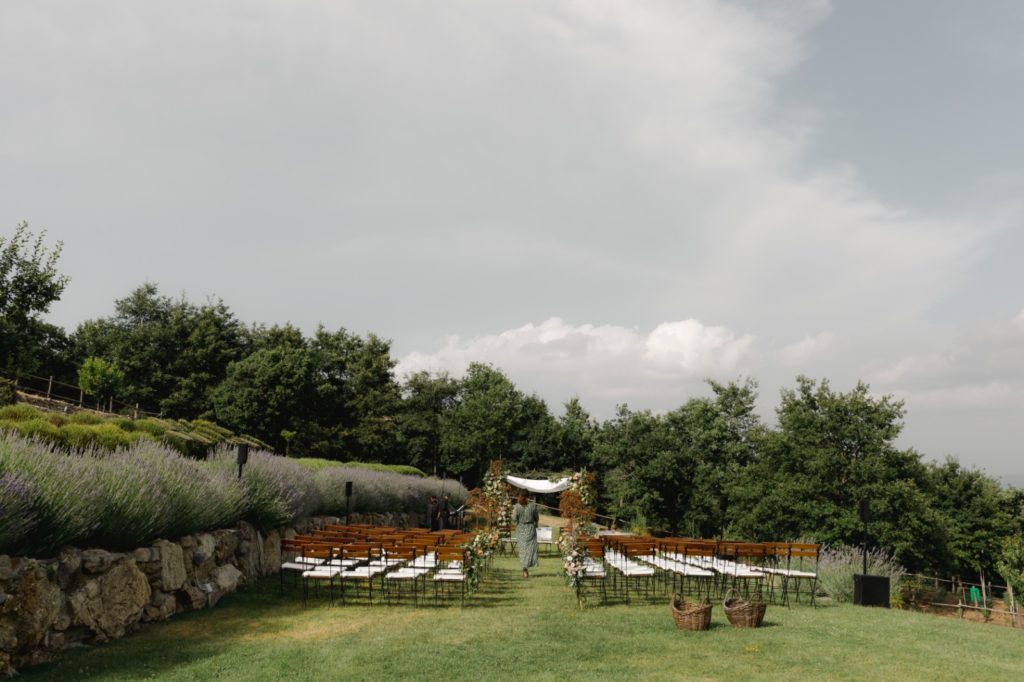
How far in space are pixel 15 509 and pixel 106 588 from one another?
178cm

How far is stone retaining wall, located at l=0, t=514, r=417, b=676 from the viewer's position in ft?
20.1

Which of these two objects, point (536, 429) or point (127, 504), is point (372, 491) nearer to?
point (127, 504)

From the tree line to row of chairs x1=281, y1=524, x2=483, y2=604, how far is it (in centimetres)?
1281

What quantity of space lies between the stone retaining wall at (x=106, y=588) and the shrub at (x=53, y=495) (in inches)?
8.5

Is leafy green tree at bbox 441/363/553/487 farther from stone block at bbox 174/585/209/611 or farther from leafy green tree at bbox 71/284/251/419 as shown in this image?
stone block at bbox 174/585/209/611

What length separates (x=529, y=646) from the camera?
727 cm

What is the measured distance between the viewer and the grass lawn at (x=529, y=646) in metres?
6.30

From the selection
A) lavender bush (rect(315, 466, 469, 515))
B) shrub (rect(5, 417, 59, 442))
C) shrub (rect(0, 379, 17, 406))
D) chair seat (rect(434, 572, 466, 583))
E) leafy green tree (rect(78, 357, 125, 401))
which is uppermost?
leafy green tree (rect(78, 357, 125, 401))

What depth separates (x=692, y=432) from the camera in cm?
2944

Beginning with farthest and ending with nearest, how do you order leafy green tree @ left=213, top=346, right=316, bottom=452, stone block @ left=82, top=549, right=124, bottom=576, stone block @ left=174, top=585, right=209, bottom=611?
leafy green tree @ left=213, top=346, right=316, bottom=452 < stone block @ left=174, top=585, right=209, bottom=611 < stone block @ left=82, top=549, right=124, bottom=576

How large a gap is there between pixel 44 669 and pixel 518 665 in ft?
14.3

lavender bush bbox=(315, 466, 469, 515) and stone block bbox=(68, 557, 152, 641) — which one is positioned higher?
lavender bush bbox=(315, 466, 469, 515)

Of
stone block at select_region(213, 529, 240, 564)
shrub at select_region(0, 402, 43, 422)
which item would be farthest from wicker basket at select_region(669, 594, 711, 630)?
shrub at select_region(0, 402, 43, 422)

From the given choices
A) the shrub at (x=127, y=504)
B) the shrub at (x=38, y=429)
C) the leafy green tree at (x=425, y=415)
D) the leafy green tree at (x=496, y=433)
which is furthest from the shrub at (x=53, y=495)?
the leafy green tree at (x=425, y=415)
